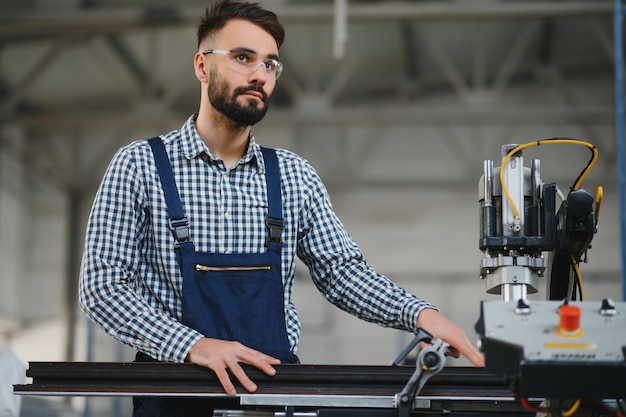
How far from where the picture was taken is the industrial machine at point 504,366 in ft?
5.21

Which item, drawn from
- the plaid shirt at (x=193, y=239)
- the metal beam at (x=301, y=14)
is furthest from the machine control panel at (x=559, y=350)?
the metal beam at (x=301, y=14)

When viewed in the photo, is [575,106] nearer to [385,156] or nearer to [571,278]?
[385,156]

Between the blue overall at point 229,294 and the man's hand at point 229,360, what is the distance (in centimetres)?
21

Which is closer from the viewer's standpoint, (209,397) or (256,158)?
(209,397)

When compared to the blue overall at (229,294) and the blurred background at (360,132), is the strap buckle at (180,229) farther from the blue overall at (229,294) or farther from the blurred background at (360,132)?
the blurred background at (360,132)

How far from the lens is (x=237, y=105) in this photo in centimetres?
242

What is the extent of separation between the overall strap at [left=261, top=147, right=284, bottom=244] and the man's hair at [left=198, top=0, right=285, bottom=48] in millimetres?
307

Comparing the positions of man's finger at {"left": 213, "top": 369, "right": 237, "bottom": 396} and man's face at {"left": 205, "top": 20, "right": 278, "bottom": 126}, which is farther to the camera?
man's face at {"left": 205, "top": 20, "right": 278, "bottom": 126}

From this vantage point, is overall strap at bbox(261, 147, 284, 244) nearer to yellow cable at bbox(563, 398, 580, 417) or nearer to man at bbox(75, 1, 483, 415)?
man at bbox(75, 1, 483, 415)

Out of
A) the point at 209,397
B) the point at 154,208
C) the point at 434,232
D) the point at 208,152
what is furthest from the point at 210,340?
the point at 434,232

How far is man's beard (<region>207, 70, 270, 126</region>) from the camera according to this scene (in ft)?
7.92

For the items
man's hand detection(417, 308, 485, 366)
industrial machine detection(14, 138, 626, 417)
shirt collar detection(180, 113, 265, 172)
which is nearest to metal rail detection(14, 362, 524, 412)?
industrial machine detection(14, 138, 626, 417)

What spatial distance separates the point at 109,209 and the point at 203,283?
0.29 metres

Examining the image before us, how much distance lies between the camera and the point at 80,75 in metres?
11.6
